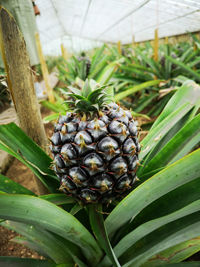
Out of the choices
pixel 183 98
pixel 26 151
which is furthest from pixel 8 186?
pixel 183 98

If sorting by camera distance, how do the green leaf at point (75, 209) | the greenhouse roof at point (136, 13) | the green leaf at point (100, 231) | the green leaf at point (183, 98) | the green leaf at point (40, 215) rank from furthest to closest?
the greenhouse roof at point (136, 13) < the green leaf at point (183, 98) < the green leaf at point (75, 209) < the green leaf at point (100, 231) < the green leaf at point (40, 215)

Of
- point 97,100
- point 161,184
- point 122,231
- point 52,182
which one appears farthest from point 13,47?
point 122,231

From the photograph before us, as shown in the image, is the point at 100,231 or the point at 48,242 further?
the point at 48,242

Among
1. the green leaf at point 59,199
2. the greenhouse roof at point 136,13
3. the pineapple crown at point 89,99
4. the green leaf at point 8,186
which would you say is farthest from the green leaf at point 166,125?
the greenhouse roof at point 136,13

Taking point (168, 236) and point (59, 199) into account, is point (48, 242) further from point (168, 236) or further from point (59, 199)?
point (168, 236)

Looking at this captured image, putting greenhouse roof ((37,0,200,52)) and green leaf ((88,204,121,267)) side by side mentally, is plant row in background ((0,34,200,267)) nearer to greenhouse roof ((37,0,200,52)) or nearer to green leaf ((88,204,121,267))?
green leaf ((88,204,121,267))

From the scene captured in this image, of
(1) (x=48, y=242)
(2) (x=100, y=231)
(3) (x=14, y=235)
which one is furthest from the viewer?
(3) (x=14, y=235)

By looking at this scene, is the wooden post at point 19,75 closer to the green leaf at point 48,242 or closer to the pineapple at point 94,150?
the pineapple at point 94,150

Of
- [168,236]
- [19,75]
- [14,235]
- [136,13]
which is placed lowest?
[14,235]
